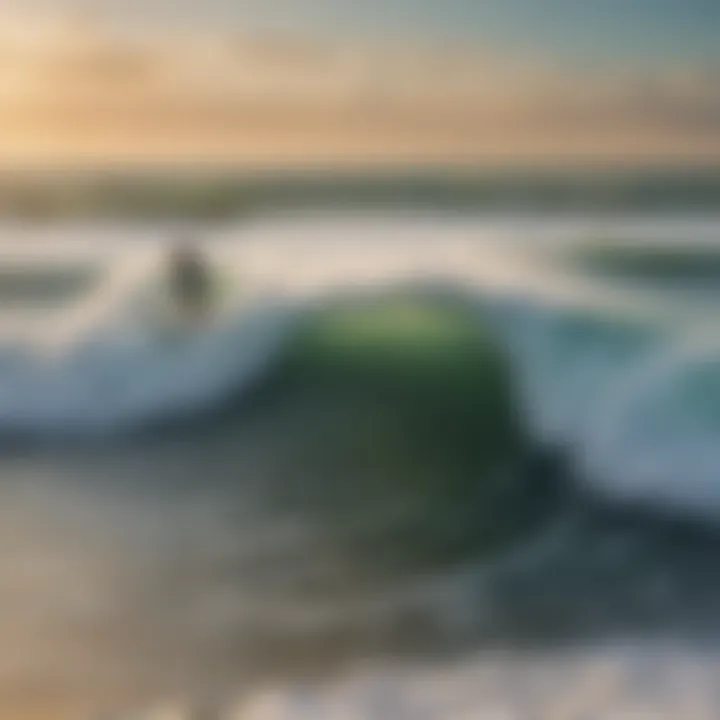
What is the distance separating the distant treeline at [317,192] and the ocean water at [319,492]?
0.05 ft

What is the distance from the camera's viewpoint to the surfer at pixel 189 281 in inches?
35.4

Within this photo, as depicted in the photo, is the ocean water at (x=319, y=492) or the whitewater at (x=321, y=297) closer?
the ocean water at (x=319, y=492)

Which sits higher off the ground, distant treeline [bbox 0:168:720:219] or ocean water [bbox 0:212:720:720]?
distant treeline [bbox 0:168:720:219]

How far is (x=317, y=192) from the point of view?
92cm

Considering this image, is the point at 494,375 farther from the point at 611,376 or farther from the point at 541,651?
the point at 541,651

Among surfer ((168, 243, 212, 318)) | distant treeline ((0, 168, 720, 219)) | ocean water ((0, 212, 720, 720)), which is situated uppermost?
distant treeline ((0, 168, 720, 219))

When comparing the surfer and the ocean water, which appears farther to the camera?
the surfer

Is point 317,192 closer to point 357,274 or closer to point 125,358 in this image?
point 357,274

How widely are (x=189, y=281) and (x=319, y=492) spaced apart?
0.70ft

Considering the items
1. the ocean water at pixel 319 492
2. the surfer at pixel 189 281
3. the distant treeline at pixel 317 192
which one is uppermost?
the distant treeline at pixel 317 192

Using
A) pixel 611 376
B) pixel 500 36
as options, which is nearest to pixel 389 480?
pixel 611 376

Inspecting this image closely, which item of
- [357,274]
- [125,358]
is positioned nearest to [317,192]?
[357,274]

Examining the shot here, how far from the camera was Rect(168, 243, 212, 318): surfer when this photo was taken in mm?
898

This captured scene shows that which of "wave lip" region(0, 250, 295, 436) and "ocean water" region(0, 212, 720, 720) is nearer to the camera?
"ocean water" region(0, 212, 720, 720)
